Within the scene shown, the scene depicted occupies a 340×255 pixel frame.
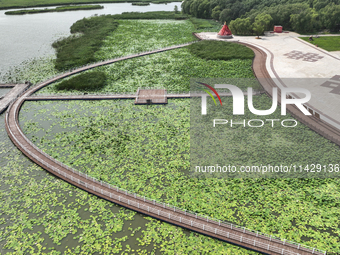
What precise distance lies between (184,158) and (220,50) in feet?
144

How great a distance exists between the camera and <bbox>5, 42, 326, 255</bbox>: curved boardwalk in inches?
805

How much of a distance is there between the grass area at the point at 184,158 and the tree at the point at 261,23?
4382cm

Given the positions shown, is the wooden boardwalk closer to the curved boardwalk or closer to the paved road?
the paved road

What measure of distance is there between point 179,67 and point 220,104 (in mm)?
19225

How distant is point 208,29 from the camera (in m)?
96.2

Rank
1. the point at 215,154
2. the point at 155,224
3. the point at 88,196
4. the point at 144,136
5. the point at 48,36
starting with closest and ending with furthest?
the point at 155,224, the point at 88,196, the point at 215,154, the point at 144,136, the point at 48,36

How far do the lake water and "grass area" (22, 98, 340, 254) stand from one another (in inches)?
1301

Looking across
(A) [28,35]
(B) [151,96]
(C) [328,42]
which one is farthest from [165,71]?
(A) [28,35]

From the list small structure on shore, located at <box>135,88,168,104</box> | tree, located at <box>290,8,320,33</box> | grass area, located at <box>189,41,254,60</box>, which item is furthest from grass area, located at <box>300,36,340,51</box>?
small structure on shore, located at <box>135,88,168,104</box>

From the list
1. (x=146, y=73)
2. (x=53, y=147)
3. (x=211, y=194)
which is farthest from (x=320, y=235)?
(x=146, y=73)

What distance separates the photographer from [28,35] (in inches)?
3647

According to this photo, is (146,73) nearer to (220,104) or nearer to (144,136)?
(220,104)

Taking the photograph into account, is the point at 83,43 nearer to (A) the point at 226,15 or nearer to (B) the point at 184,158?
(A) the point at 226,15

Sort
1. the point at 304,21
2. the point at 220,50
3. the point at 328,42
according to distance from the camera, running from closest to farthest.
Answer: the point at 220,50, the point at 328,42, the point at 304,21
